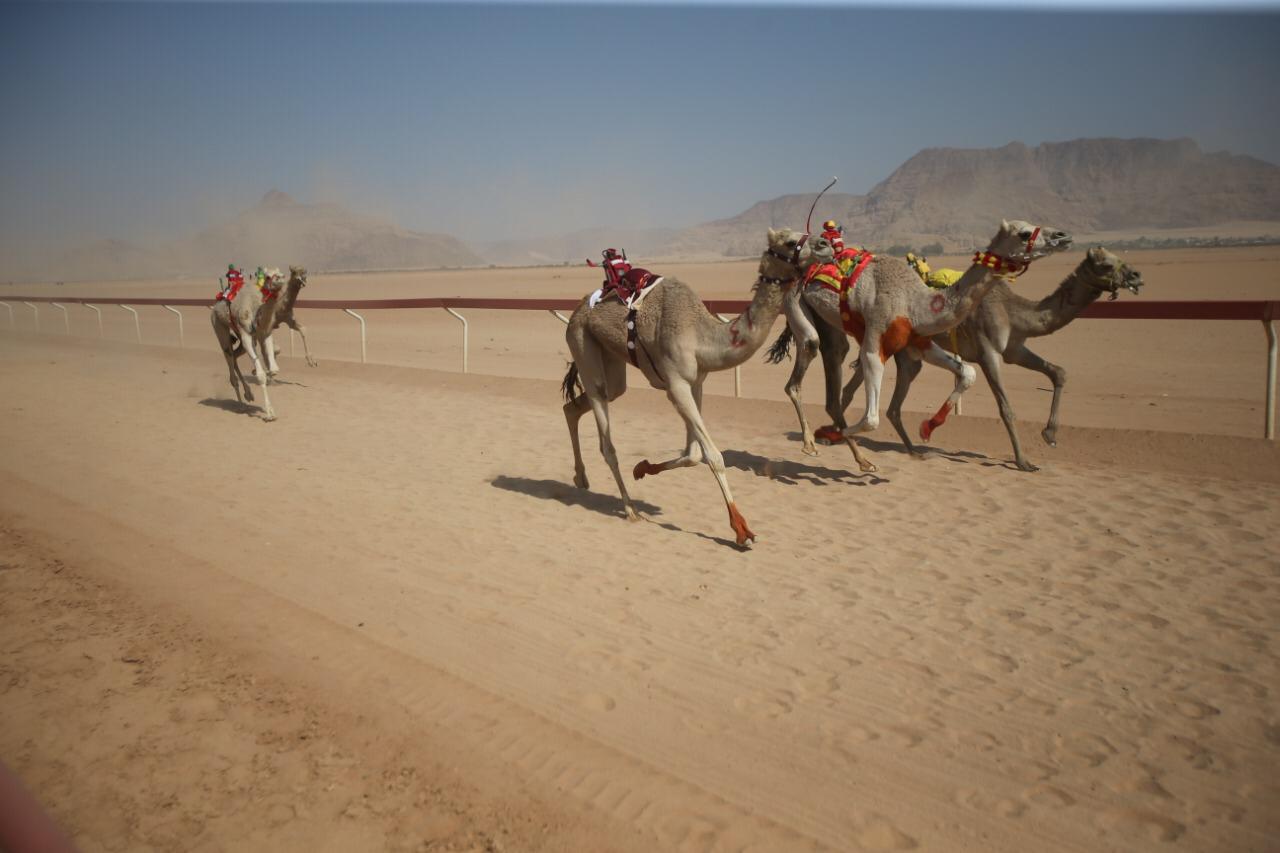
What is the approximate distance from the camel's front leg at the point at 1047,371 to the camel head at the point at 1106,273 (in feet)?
3.16

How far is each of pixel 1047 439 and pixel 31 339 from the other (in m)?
30.0

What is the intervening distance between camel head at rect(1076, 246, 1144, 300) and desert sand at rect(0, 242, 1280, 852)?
1.71m

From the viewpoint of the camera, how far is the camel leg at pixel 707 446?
695cm

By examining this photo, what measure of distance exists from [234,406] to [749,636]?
12.2m

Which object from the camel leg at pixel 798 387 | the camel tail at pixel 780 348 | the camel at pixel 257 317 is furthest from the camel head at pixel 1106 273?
the camel at pixel 257 317

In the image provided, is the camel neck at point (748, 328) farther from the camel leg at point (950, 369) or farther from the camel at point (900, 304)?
the camel leg at point (950, 369)

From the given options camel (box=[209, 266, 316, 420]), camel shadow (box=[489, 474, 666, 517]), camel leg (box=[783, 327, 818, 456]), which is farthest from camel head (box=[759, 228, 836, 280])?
camel (box=[209, 266, 316, 420])

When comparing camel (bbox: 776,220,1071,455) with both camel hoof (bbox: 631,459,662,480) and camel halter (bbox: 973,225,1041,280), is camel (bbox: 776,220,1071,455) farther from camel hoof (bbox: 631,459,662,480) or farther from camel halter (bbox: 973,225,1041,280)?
camel hoof (bbox: 631,459,662,480)

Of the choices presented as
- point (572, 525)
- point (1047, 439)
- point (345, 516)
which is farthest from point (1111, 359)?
point (345, 516)

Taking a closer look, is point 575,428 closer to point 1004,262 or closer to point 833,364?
point 833,364

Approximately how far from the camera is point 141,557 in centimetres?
685

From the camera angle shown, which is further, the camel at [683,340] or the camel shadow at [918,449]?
the camel shadow at [918,449]

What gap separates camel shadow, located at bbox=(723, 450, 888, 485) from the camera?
9148 mm

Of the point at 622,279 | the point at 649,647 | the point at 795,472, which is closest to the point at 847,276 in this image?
the point at 795,472
